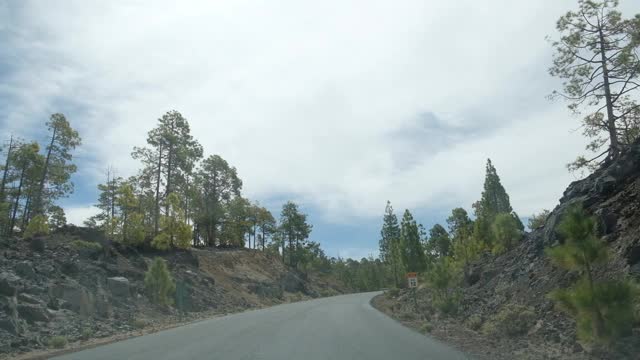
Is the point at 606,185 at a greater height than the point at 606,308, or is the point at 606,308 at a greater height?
the point at 606,185

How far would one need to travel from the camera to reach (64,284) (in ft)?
95.8

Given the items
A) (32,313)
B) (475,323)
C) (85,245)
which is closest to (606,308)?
(475,323)

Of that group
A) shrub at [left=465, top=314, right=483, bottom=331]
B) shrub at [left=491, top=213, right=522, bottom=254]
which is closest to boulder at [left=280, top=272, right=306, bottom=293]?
shrub at [left=491, top=213, right=522, bottom=254]

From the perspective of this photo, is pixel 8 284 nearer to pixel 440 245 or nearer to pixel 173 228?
pixel 173 228

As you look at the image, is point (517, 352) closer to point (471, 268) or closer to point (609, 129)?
point (609, 129)

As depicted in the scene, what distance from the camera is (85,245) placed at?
39.7 metres

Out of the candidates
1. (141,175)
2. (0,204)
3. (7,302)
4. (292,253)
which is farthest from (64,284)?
(292,253)

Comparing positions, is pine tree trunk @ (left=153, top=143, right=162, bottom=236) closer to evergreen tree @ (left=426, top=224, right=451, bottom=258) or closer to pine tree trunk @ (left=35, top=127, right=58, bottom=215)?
pine tree trunk @ (left=35, top=127, right=58, bottom=215)

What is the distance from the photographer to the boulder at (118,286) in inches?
1384

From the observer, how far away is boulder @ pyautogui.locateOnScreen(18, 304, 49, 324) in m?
23.0

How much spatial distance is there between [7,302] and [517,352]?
20.5 metres

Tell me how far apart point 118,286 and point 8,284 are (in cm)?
1172

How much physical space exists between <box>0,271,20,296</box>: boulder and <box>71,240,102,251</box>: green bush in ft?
41.7

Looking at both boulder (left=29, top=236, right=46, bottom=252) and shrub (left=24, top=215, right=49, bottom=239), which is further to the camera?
shrub (left=24, top=215, right=49, bottom=239)
